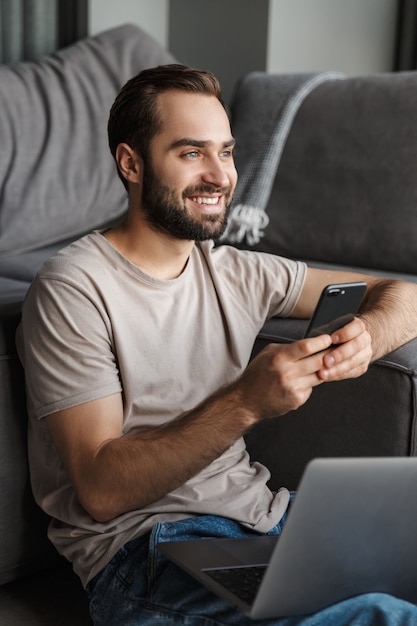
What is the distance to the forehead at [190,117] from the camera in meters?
1.39

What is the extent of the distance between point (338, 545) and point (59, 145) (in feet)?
5.05

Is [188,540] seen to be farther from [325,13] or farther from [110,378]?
[325,13]

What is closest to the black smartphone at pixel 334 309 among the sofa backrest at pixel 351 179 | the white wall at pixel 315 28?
the sofa backrest at pixel 351 179

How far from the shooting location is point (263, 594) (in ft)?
3.25

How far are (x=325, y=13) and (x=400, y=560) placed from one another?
2369 millimetres

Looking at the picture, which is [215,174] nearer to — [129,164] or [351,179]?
[129,164]

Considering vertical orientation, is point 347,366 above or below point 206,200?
below

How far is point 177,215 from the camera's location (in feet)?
4.51

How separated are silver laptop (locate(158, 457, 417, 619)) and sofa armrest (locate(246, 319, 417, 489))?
35cm

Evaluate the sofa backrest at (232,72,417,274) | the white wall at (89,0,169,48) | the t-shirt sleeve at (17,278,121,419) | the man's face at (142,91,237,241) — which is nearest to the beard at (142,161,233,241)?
the man's face at (142,91,237,241)

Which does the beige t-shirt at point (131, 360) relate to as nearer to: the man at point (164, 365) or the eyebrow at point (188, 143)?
the man at point (164, 365)

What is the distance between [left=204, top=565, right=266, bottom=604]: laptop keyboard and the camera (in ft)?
3.45

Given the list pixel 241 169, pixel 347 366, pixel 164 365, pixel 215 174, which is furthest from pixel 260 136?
pixel 347 366

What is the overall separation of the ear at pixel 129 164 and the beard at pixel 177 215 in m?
0.04
